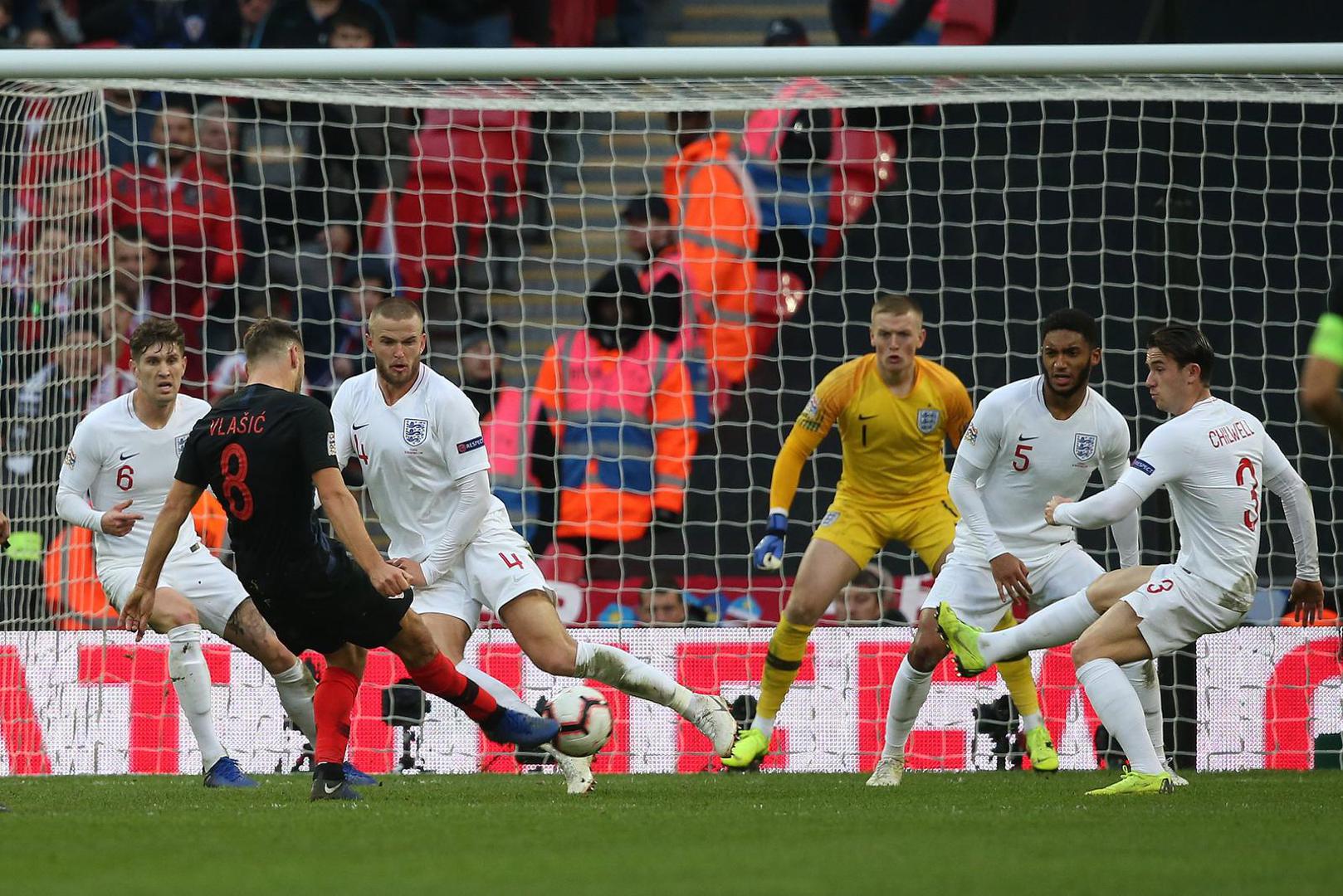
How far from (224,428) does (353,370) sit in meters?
5.54

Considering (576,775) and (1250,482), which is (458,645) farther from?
(1250,482)

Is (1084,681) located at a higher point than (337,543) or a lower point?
lower

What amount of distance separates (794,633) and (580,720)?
2.14 meters

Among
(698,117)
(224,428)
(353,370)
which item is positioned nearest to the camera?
(224,428)

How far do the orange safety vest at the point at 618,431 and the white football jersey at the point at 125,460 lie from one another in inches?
132

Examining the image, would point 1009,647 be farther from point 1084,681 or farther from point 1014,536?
point 1014,536

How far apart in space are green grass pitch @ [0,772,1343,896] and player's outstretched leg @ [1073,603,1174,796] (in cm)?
18

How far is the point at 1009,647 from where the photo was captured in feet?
22.4

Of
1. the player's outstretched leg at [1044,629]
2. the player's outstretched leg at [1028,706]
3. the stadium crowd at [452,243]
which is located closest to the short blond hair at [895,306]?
the player's outstretched leg at [1028,706]

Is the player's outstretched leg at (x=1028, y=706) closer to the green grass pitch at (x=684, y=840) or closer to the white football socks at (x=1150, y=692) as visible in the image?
the white football socks at (x=1150, y=692)

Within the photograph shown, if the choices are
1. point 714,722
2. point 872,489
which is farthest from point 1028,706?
point 714,722

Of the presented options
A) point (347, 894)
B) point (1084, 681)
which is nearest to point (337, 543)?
point (347, 894)

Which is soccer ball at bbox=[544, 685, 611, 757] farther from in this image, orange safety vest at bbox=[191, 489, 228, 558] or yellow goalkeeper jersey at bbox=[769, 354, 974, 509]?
orange safety vest at bbox=[191, 489, 228, 558]

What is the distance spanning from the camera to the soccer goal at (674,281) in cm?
894
